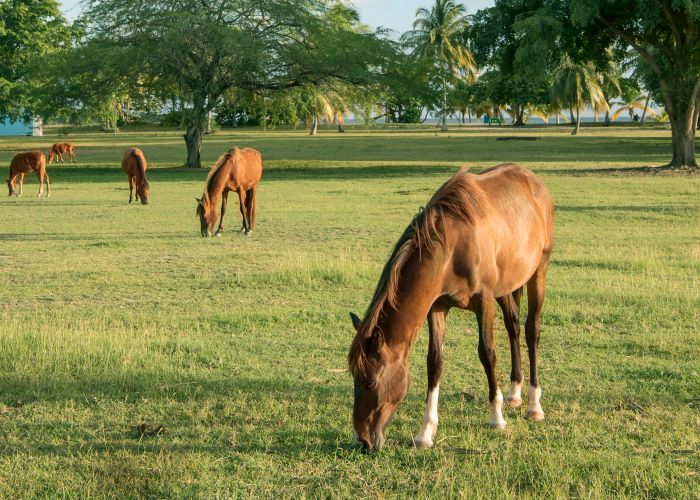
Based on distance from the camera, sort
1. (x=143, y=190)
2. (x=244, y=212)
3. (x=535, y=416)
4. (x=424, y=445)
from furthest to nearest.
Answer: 1. (x=143, y=190)
2. (x=244, y=212)
3. (x=535, y=416)
4. (x=424, y=445)

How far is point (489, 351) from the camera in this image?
15.3ft

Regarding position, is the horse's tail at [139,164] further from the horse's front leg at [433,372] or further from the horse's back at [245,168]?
the horse's front leg at [433,372]

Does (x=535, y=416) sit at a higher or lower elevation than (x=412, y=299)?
lower

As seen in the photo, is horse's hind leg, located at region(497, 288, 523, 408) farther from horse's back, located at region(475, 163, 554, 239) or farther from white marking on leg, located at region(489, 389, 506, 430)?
horse's back, located at region(475, 163, 554, 239)

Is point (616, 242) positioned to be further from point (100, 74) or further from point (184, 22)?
point (100, 74)

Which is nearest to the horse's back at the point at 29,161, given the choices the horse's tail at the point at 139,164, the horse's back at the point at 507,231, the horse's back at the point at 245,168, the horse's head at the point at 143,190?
the horse's tail at the point at 139,164

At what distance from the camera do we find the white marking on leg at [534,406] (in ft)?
16.6

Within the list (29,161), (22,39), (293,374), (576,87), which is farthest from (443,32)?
(293,374)

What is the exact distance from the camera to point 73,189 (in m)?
25.0

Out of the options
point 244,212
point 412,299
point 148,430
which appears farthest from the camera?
point 244,212

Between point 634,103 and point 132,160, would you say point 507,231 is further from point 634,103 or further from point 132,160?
point 634,103

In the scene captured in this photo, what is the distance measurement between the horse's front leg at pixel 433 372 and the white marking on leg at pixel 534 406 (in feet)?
2.63

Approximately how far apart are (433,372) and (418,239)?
31.4 inches

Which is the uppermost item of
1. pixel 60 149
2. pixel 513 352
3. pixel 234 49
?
pixel 234 49
